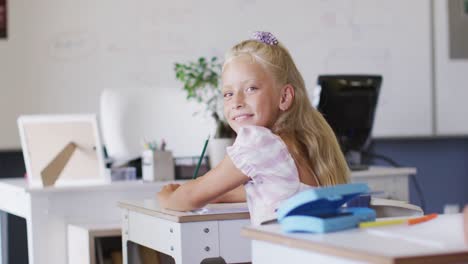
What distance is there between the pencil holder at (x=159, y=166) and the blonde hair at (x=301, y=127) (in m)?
1.13

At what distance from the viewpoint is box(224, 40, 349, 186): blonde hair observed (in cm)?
226

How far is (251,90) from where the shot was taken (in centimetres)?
230

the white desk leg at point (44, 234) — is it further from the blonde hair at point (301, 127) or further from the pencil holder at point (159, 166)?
the blonde hair at point (301, 127)

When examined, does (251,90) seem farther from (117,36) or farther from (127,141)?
(117,36)

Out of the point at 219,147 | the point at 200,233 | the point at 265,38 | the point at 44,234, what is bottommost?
the point at 44,234

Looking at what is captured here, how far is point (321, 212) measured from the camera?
1.60 meters

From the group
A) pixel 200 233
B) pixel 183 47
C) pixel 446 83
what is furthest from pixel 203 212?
pixel 446 83

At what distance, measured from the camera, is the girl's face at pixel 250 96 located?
229 centimetres

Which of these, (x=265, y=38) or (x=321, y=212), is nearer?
(x=321, y=212)

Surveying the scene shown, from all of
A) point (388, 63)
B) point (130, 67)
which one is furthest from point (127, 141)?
point (388, 63)

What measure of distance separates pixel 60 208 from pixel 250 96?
1.16m

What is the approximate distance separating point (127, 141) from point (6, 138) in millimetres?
816

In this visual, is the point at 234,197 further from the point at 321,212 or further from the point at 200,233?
the point at 321,212

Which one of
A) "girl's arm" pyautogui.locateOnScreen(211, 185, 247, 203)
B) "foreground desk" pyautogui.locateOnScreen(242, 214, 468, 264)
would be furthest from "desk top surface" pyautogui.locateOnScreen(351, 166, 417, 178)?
"foreground desk" pyautogui.locateOnScreen(242, 214, 468, 264)
